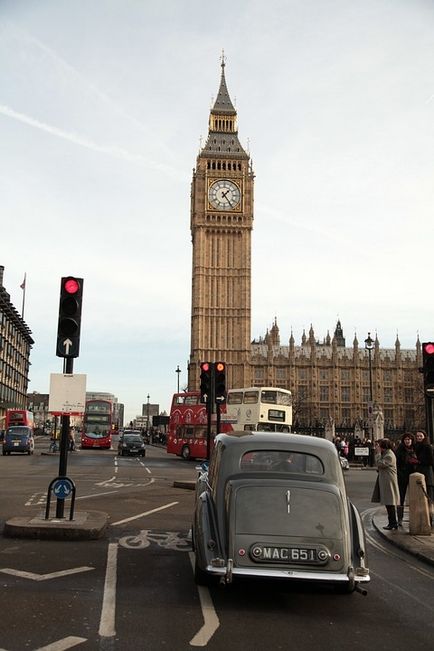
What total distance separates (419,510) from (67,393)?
20.9 feet

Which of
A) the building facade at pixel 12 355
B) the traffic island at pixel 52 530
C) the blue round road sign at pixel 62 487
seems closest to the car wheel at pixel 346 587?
the traffic island at pixel 52 530

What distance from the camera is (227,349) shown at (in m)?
106

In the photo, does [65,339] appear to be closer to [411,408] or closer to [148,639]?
[148,639]

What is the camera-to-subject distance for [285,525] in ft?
20.0

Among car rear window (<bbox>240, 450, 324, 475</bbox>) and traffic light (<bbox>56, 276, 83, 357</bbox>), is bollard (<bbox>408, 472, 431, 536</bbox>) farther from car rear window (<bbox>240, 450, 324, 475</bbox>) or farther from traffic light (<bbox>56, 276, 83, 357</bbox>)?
traffic light (<bbox>56, 276, 83, 357</bbox>)

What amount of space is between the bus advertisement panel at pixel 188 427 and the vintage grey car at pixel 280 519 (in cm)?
2753

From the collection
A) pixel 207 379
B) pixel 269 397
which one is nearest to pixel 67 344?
pixel 207 379

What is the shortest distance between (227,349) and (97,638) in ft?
331

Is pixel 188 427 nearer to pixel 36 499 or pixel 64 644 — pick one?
pixel 36 499

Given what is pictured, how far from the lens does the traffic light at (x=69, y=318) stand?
32.4 ft

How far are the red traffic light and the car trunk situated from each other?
4.80 metres

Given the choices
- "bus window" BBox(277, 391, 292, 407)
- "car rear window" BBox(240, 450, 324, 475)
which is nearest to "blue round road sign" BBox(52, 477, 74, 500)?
"car rear window" BBox(240, 450, 324, 475)

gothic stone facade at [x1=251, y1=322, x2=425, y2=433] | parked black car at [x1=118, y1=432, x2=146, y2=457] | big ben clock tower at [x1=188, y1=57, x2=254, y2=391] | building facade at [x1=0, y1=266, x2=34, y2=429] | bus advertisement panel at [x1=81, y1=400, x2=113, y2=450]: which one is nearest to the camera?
parked black car at [x1=118, y1=432, x2=146, y2=457]

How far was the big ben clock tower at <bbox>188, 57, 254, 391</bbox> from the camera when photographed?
104875 mm
